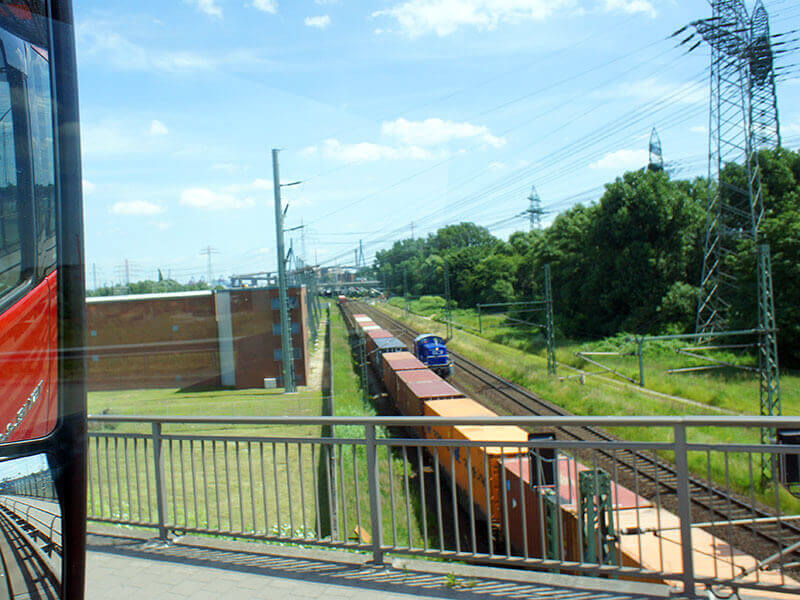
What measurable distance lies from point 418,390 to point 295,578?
15079 millimetres

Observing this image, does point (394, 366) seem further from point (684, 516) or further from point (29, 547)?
point (29, 547)

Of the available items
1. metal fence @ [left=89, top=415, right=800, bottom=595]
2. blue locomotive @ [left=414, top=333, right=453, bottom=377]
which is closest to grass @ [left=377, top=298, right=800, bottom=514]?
metal fence @ [left=89, top=415, right=800, bottom=595]

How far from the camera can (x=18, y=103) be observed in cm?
179

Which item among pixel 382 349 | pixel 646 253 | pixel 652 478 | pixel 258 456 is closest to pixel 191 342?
pixel 382 349

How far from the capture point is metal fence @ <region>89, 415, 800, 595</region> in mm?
2979

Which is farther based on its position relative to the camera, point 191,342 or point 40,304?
point 191,342

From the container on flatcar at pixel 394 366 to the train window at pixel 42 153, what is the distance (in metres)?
21.3

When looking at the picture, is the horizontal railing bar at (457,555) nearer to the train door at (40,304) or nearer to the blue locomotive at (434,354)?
the train door at (40,304)

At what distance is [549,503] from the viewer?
7160 mm

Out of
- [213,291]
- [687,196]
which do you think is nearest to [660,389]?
[213,291]

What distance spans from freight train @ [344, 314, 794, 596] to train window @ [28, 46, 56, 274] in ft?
6.99

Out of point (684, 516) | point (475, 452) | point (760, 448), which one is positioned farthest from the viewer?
point (475, 452)

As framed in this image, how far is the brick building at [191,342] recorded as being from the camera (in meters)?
21.7

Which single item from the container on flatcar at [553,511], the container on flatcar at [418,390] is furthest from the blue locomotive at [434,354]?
the container on flatcar at [553,511]
